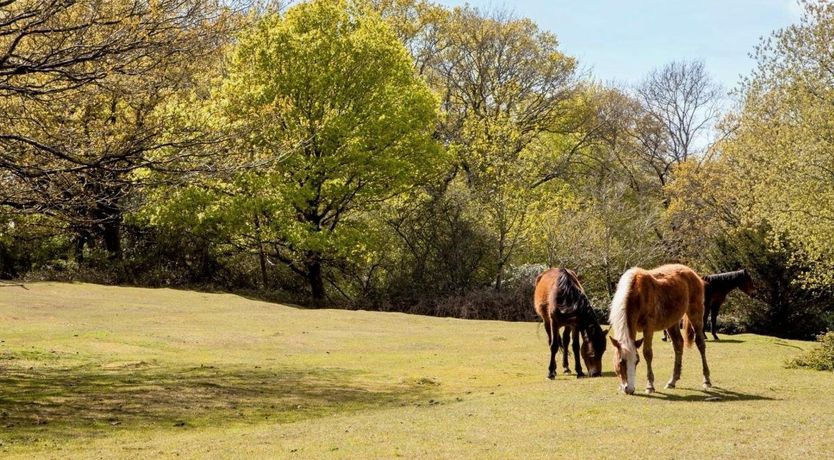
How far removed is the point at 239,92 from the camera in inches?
1268

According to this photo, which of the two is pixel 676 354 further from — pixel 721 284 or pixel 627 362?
pixel 721 284

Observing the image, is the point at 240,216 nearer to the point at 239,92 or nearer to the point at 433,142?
the point at 239,92

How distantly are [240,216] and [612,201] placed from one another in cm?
1665

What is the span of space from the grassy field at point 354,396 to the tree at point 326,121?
9723 mm

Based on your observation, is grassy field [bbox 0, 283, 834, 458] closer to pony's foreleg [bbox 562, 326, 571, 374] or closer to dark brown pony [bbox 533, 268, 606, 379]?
pony's foreleg [bbox 562, 326, 571, 374]

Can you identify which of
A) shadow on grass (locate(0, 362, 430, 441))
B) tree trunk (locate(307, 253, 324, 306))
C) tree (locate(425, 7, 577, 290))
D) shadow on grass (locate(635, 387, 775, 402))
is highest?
tree (locate(425, 7, 577, 290))

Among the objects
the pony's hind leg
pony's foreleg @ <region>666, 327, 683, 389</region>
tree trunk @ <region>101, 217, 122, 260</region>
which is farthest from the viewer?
tree trunk @ <region>101, 217, 122, 260</region>

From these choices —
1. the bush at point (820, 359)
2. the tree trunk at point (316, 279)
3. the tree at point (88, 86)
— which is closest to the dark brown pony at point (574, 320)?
the bush at point (820, 359)

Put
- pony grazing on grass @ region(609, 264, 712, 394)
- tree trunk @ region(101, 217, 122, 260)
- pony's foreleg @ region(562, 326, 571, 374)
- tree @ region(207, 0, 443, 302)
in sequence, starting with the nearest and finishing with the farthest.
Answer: pony grazing on grass @ region(609, 264, 712, 394), pony's foreleg @ region(562, 326, 571, 374), tree @ region(207, 0, 443, 302), tree trunk @ region(101, 217, 122, 260)

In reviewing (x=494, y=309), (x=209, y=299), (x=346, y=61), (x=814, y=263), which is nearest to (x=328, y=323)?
(x=209, y=299)

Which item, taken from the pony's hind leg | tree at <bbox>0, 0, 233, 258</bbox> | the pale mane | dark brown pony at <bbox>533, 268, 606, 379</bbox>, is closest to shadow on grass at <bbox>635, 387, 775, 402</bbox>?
the pale mane

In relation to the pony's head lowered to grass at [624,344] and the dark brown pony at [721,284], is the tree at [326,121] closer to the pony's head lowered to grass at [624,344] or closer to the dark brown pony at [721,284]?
the dark brown pony at [721,284]

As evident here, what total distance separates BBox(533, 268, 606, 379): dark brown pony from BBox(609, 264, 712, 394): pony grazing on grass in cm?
154

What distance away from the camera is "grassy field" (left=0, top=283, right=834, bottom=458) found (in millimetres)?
9023
